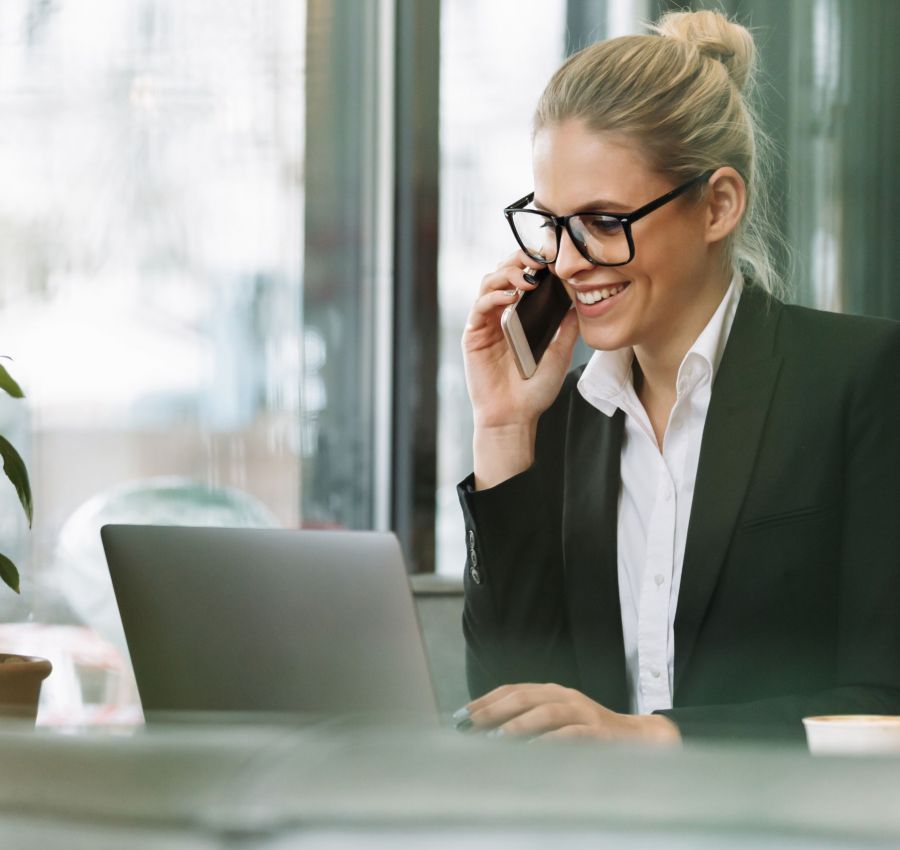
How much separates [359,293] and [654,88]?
1.11 metres

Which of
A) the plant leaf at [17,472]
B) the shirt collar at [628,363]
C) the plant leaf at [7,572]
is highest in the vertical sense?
the shirt collar at [628,363]

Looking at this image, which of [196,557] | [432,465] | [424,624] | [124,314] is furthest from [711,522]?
[124,314]

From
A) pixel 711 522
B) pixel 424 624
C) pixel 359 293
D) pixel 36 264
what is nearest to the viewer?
pixel 711 522

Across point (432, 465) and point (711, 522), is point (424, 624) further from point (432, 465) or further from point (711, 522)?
point (432, 465)

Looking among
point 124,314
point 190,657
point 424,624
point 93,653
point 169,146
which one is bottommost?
point 93,653

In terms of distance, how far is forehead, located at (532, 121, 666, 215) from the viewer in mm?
1452

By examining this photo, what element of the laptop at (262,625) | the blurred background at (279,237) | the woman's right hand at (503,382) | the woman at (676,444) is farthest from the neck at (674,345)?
the blurred background at (279,237)

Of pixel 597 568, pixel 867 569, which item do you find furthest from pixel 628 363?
pixel 867 569

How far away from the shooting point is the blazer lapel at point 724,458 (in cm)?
142

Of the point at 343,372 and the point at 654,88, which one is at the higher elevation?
the point at 654,88

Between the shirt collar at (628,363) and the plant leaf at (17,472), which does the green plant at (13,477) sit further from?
the shirt collar at (628,363)

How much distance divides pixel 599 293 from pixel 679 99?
0.86 feet

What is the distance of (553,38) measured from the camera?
258 centimetres

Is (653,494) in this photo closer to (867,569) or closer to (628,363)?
(628,363)
